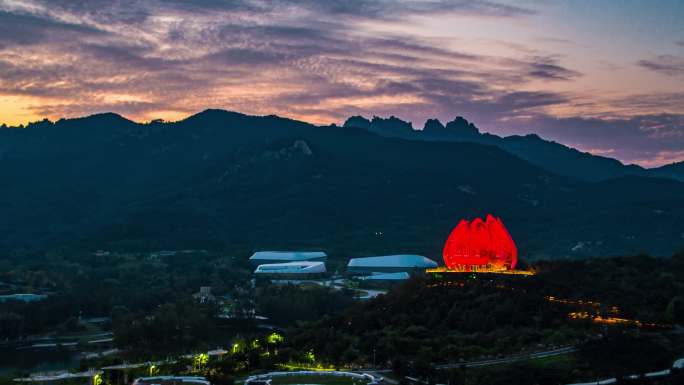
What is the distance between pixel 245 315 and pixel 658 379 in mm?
74054

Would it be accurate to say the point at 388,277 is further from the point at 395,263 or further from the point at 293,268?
the point at 293,268

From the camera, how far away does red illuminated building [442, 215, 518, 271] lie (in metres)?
87.2

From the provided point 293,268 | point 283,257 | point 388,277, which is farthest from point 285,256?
point 388,277

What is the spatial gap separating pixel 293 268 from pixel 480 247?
87.7 meters

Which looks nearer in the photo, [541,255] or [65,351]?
[65,351]

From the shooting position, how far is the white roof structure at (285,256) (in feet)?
614

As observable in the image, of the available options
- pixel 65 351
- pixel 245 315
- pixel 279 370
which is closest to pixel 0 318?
pixel 65 351

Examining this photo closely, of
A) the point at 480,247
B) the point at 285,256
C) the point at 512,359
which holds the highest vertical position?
the point at 480,247

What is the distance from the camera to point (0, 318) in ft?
398

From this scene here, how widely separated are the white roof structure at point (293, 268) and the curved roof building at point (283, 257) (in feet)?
30.7

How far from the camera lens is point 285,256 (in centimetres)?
18775

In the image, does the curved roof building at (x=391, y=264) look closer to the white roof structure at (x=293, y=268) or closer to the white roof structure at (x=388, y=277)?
the white roof structure at (x=388, y=277)

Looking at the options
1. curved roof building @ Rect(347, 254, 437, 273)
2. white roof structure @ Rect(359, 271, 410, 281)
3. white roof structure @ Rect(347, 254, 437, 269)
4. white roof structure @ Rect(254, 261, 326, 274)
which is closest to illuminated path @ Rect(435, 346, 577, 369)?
white roof structure @ Rect(359, 271, 410, 281)

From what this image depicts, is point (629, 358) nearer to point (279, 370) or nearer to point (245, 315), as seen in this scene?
point (279, 370)
